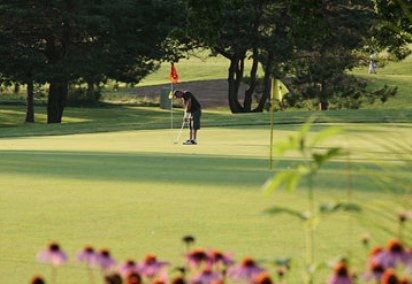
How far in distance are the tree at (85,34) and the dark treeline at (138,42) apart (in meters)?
0.05

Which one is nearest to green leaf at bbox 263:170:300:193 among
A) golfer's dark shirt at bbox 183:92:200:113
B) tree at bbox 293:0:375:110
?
golfer's dark shirt at bbox 183:92:200:113

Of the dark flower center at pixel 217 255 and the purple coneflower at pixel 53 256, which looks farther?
the dark flower center at pixel 217 255

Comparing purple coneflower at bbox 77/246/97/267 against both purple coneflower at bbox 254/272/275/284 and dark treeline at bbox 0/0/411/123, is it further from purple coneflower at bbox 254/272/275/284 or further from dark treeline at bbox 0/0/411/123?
dark treeline at bbox 0/0/411/123

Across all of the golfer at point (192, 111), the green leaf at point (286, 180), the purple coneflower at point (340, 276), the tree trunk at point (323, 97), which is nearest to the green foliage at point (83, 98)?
the tree trunk at point (323, 97)

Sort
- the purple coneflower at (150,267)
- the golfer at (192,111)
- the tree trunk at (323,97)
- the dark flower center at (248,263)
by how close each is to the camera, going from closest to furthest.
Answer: the dark flower center at (248,263) → the purple coneflower at (150,267) → the golfer at (192,111) → the tree trunk at (323,97)

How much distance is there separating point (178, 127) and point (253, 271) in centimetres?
3586

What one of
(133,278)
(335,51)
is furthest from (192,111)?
(335,51)

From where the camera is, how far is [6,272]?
8273mm

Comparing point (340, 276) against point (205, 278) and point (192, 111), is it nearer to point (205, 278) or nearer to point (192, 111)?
point (205, 278)

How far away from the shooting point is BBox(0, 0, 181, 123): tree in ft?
169

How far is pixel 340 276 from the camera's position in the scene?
351 cm

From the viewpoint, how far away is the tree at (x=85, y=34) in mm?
51438

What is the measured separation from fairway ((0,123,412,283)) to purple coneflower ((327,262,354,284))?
1.32 meters

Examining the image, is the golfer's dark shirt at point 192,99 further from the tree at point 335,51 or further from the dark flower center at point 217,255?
the tree at point 335,51
